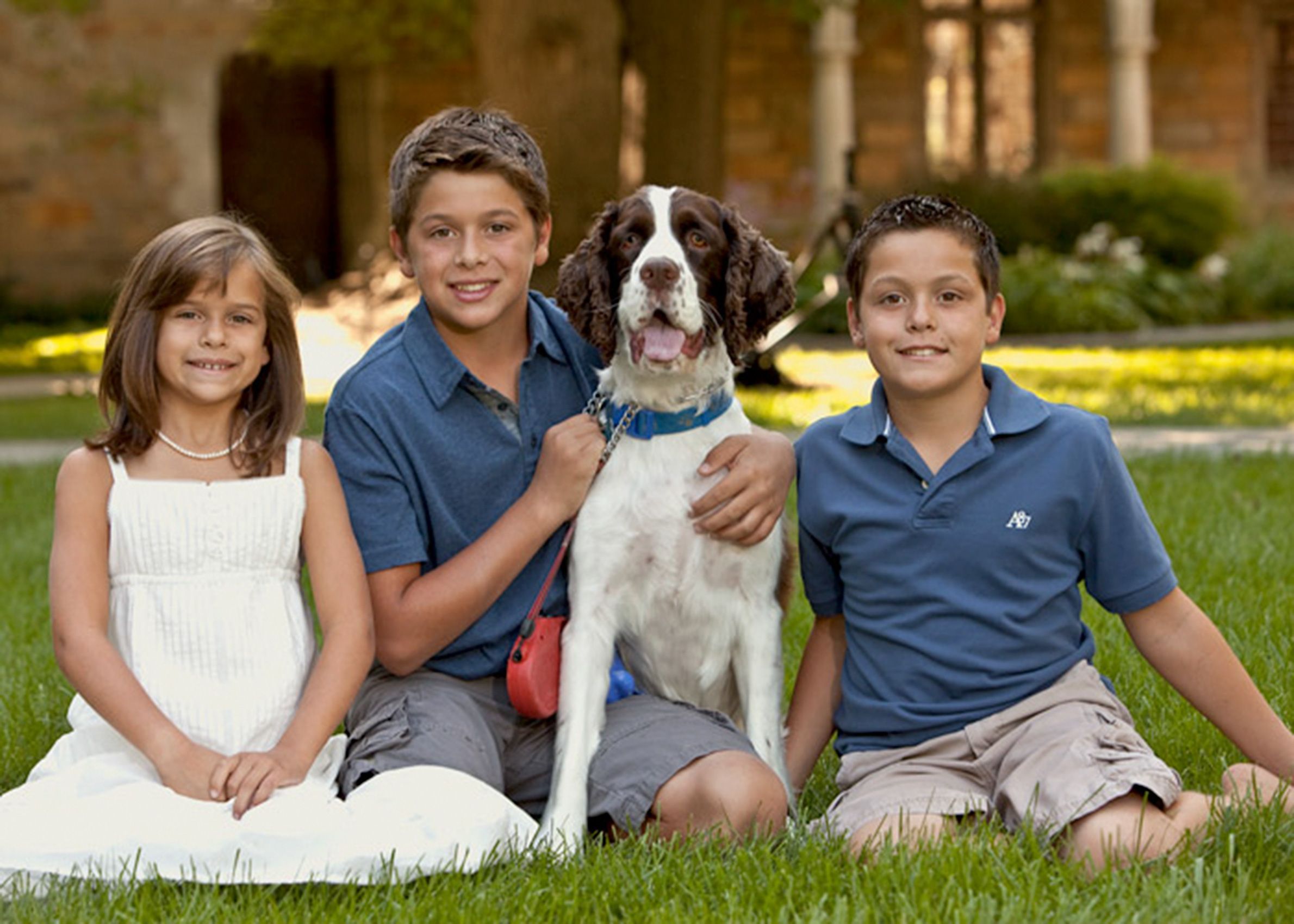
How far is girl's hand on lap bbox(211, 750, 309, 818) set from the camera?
293cm

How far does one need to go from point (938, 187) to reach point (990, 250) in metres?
13.7

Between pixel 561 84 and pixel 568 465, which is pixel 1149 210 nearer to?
pixel 561 84

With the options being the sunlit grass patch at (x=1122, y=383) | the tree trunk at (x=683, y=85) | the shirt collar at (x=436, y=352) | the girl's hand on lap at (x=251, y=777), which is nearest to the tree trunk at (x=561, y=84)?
the tree trunk at (x=683, y=85)

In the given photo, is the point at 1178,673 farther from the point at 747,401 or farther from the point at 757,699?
the point at 747,401

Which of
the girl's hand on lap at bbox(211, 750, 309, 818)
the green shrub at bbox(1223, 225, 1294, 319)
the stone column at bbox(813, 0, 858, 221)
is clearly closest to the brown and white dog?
the girl's hand on lap at bbox(211, 750, 309, 818)

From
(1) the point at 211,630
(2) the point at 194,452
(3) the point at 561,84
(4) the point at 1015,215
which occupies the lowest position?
(1) the point at 211,630

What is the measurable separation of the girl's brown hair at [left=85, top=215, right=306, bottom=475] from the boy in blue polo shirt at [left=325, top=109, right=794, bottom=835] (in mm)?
167

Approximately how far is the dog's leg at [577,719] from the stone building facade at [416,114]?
1363 cm

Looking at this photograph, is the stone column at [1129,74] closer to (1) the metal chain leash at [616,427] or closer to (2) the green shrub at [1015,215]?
(2) the green shrub at [1015,215]

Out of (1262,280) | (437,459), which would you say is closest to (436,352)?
(437,459)

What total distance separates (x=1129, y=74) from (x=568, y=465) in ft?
53.2

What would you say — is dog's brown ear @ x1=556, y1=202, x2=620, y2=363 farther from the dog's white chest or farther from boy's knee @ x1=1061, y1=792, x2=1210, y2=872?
boy's knee @ x1=1061, y1=792, x2=1210, y2=872

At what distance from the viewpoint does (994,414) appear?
10.7 feet

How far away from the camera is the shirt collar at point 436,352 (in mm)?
3432
